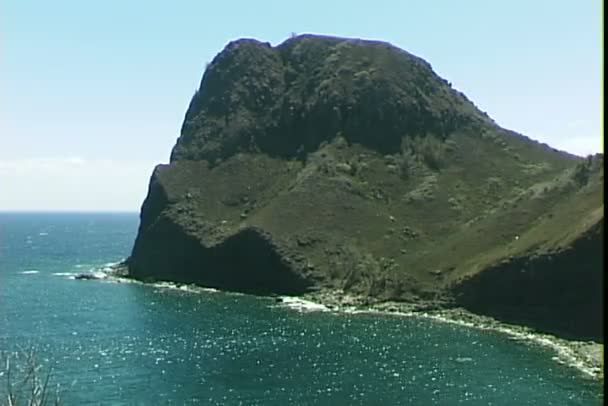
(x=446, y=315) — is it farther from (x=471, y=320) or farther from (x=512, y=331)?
(x=512, y=331)

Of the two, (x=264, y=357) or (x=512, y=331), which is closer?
(x=264, y=357)

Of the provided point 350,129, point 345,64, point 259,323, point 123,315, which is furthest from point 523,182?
point 123,315

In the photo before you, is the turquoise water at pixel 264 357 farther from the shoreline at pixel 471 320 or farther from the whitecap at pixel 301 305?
the whitecap at pixel 301 305

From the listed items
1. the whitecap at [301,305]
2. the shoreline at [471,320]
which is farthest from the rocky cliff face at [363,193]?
the whitecap at [301,305]

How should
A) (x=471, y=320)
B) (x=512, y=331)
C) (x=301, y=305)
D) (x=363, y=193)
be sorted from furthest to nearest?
(x=363, y=193) → (x=301, y=305) → (x=471, y=320) → (x=512, y=331)

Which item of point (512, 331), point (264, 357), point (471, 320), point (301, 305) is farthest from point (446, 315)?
point (264, 357)

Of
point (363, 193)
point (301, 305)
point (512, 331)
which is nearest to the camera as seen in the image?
point (512, 331)
